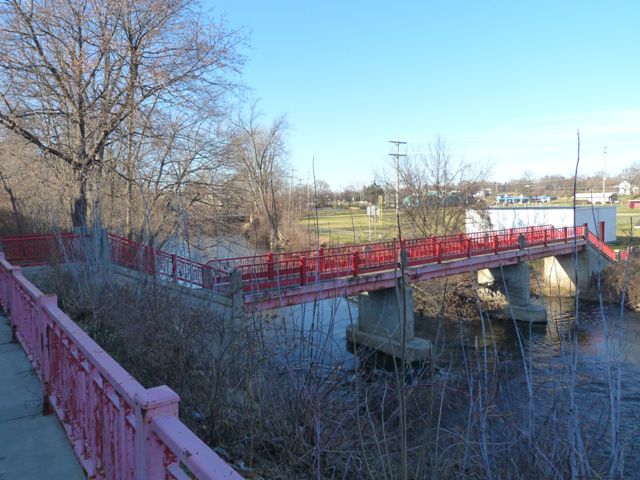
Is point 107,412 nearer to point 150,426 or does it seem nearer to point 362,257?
point 150,426

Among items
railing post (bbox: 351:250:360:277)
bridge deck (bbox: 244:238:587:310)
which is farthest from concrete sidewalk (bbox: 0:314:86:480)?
railing post (bbox: 351:250:360:277)

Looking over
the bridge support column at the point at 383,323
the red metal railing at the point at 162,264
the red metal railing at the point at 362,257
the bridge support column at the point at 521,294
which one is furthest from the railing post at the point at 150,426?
the bridge support column at the point at 521,294

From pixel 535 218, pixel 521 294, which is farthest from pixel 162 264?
pixel 535 218

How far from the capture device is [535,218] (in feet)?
98.8

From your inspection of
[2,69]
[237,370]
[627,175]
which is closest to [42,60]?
[2,69]

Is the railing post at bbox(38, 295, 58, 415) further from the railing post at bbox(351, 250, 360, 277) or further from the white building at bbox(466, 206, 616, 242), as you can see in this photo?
the white building at bbox(466, 206, 616, 242)

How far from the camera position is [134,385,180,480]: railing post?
1.85m

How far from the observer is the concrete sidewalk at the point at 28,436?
10.0ft

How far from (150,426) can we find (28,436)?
2458 mm

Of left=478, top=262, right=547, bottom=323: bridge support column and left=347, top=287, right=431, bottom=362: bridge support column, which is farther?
left=478, top=262, right=547, bottom=323: bridge support column

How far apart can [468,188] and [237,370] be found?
25354 millimetres

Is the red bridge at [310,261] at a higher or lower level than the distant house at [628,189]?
lower

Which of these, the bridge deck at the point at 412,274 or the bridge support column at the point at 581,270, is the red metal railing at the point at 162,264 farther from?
the bridge support column at the point at 581,270

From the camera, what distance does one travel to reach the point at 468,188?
27359 millimetres
